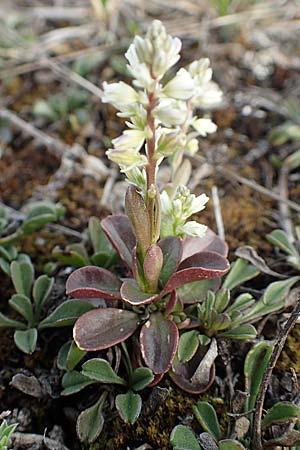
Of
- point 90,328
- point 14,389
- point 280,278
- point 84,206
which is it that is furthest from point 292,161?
point 14,389

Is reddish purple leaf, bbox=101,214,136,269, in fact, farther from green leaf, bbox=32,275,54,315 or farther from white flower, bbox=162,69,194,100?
white flower, bbox=162,69,194,100

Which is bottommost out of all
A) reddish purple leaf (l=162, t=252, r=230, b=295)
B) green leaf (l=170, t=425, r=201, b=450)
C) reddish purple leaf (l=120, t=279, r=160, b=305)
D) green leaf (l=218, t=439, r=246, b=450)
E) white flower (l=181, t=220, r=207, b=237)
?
green leaf (l=170, t=425, r=201, b=450)

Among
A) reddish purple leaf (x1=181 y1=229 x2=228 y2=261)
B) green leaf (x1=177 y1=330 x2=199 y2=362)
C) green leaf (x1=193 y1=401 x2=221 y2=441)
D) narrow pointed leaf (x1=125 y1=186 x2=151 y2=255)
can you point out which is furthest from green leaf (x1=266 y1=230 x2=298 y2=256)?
green leaf (x1=193 y1=401 x2=221 y2=441)

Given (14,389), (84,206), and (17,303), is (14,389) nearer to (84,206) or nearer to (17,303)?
(17,303)

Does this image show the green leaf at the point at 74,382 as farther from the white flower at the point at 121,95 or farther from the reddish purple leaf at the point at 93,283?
the white flower at the point at 121,95

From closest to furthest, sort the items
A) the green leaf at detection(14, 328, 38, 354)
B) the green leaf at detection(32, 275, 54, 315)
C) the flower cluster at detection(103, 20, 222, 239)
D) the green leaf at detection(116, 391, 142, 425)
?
the flower cluster at detection(103, 20, 222, 239), the green leaf at detection(116, 391, 142, 425), the green leaf at detection(14, 328, 38, 354), the green leaf at detection(32, 275, 54, 315)

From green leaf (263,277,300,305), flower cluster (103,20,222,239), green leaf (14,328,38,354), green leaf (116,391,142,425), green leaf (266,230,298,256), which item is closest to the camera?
flower cluster (103,20,222,239)

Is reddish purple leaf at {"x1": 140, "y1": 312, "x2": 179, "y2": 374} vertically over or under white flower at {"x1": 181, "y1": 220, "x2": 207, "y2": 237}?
under

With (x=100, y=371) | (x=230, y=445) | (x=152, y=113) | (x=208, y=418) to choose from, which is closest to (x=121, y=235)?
(x=100, y=371)

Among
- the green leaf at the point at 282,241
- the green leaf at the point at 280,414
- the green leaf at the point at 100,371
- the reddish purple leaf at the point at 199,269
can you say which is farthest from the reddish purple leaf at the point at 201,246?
the green leaf at the point at 280,414
